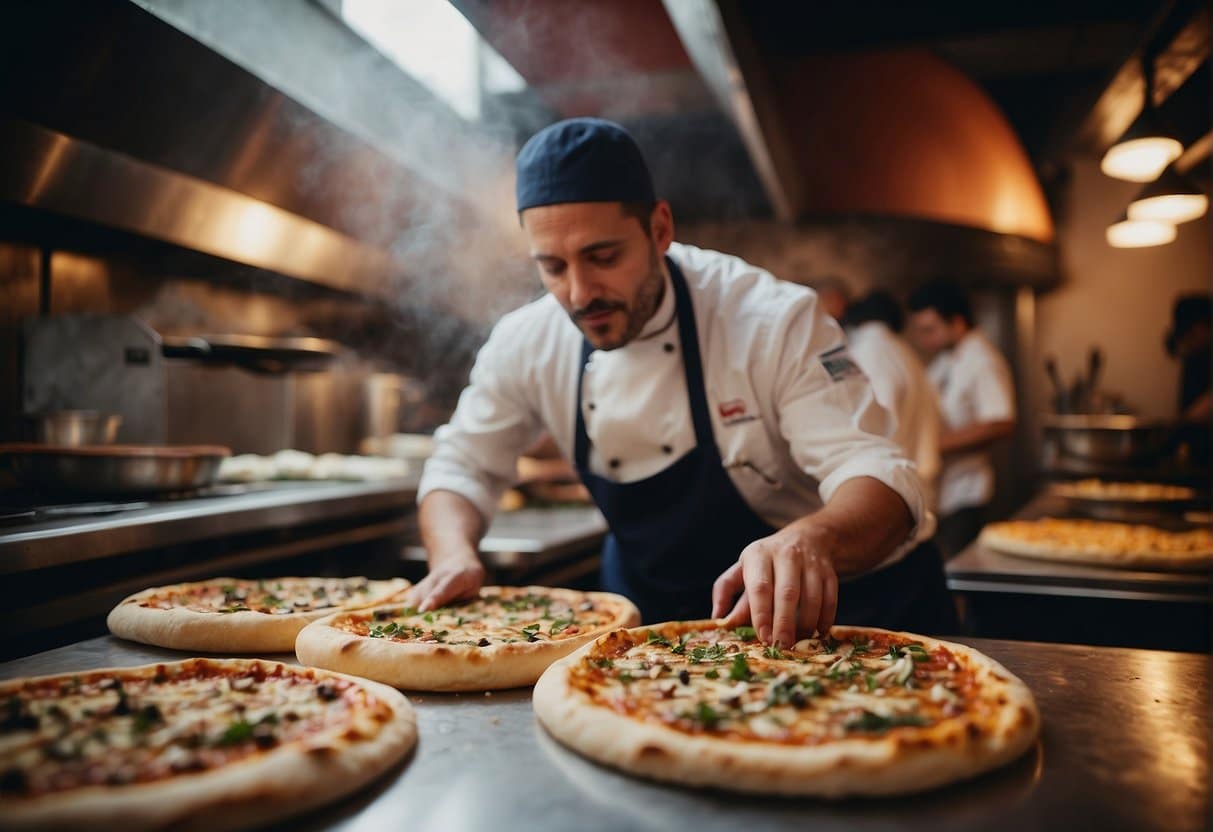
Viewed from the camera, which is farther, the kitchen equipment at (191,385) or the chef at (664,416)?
the kitchen equipment at (191,385)

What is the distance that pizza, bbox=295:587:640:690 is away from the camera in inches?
54.8

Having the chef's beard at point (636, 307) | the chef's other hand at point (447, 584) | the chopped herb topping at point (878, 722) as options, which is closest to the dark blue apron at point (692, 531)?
the chef's beard at point (636, 307)

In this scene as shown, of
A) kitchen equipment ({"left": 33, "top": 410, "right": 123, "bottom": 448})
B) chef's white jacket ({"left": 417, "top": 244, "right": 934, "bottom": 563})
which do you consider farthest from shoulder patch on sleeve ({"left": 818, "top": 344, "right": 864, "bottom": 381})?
kitchen equipment ({"left": 33, "top": 410, "right": 123, "bottom": 448})

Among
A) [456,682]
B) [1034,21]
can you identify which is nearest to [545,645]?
[456,682]

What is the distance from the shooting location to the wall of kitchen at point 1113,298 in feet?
21.9

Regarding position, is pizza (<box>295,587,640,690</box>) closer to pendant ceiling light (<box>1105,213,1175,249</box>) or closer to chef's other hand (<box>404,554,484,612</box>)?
chef's other hand (<box>404,554,484,612</box>)

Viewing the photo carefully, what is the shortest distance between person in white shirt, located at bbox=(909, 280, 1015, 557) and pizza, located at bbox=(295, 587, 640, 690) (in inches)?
142

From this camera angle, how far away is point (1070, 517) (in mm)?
4055

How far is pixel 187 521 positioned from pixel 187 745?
146 cm

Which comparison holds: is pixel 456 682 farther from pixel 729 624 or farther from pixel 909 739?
pixel 909 739

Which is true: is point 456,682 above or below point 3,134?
below

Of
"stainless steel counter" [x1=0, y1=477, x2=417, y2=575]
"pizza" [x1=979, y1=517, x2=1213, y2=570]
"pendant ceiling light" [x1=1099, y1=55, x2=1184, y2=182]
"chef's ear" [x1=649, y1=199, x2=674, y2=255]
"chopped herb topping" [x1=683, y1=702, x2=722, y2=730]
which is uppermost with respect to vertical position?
"pendant ceiling light" [x1=1099, y1=55, x2=1184, y2=182]

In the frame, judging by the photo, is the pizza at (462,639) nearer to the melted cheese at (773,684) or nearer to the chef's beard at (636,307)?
the melted cheese at (773,684)

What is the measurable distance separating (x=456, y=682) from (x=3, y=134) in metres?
2.12
